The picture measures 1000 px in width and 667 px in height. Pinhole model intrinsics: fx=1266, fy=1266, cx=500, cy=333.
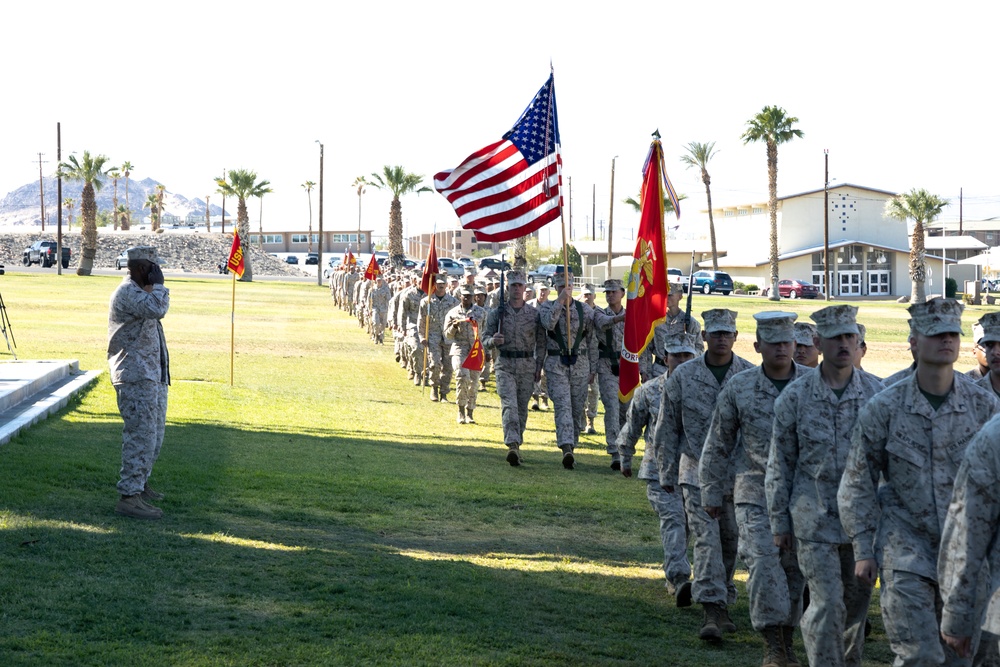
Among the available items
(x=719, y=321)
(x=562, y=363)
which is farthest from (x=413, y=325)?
(x=719, y=321)

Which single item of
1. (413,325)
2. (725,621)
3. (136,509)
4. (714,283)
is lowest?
(725,621)

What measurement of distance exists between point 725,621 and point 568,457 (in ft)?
22.7

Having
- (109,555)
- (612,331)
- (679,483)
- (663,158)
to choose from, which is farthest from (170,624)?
(612,331)

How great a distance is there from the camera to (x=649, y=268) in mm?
Answer: 11805

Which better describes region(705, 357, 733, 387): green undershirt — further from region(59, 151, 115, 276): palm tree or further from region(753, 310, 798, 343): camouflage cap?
region(59, 151, 115, 276): palm tree

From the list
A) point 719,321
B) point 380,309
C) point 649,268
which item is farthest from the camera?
point 380,309

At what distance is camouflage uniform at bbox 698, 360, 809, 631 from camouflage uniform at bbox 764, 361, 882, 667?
0.42 meters

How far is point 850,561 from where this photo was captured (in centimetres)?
650

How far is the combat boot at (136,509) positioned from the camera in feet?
33.4

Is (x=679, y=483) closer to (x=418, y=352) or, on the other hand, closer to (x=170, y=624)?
(x=170, y=624)

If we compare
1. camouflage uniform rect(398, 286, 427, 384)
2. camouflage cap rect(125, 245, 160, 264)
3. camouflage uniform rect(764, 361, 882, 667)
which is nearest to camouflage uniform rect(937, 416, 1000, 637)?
camouflage uniform rect(764, 361, 882, 667)

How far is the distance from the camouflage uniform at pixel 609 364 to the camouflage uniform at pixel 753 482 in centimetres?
787

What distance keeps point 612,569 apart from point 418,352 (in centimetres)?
1426

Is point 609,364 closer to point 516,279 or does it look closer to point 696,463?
point 516,279
